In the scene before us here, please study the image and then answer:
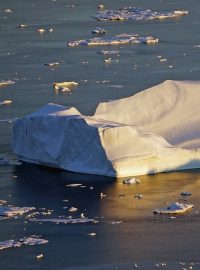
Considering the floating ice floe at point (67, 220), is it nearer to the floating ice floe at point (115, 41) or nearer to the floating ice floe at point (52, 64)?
the floating ice floe at point (52, 64)

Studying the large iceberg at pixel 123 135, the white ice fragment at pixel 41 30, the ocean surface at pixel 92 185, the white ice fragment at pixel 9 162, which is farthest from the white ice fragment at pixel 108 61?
the white ice fragment at pixel 9 162

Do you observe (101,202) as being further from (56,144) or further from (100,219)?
(56,144)

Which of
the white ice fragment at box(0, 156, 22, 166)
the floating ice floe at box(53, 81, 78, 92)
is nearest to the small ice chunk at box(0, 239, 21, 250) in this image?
the white ice fragment at box(0, 156, 22, 166)

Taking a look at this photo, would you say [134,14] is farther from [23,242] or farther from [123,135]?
[23,242]

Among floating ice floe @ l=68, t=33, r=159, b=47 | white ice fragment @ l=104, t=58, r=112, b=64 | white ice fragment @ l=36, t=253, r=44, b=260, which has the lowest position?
floating ice floe @ l=68, t=33, r=159, b=47

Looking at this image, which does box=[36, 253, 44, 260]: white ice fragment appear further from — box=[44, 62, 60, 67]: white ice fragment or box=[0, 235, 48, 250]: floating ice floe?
box=[44, 62, 60, 67]: white ice fragment
